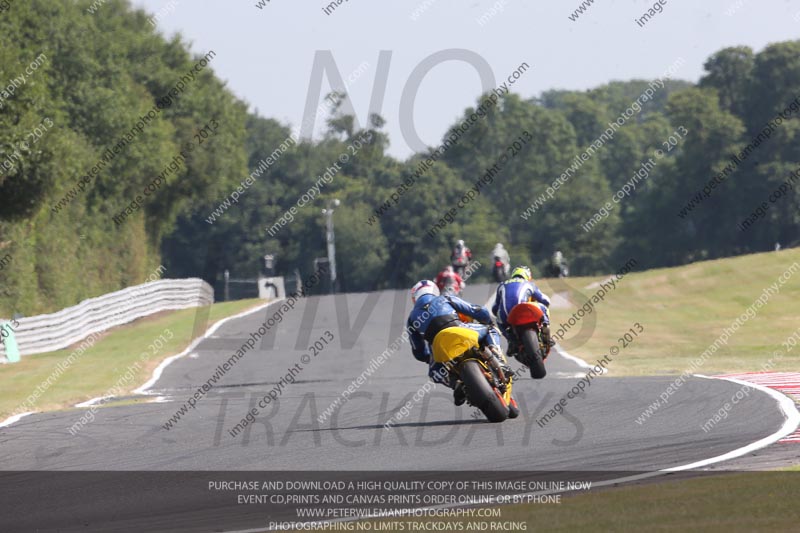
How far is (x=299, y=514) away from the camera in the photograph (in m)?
7.68

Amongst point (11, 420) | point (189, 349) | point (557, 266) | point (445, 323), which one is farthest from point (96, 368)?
point (557, 266)

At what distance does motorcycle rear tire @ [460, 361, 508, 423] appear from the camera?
11242mm

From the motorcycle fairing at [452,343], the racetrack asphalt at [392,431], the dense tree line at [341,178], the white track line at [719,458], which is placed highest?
the dense tree line at [341,178]

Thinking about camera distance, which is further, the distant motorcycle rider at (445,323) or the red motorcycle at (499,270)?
the red motorcycle at (499,270)

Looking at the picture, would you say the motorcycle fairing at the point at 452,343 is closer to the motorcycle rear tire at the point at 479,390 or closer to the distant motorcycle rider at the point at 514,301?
the motorcycle rear tire at the point at 479,390

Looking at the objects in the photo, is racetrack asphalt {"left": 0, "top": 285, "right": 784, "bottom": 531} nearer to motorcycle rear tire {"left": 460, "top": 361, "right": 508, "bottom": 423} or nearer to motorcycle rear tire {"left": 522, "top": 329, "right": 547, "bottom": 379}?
motorcycle rear tire {"left": 460, "top": 361, "right": 508, "bottom": 423}

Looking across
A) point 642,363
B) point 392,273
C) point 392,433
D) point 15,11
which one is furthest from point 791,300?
point 392,273

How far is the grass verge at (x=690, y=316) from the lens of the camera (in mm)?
22625

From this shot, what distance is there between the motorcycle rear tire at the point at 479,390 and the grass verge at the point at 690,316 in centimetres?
785

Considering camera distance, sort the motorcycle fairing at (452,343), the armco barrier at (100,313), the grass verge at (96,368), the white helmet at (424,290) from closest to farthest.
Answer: the motorcycle fairing at (452,343) < the white helmet at (424,290) < the grass verge at (96,368) < the armco barrier at (100,313)

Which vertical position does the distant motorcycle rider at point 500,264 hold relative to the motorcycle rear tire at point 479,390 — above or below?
above

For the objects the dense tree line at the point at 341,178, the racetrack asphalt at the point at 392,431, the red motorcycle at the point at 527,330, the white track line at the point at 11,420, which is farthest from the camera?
the dense tree line at the point at 341,178

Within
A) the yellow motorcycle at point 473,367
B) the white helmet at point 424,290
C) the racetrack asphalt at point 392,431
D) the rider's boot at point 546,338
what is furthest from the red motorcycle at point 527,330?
the yellow motorcycle at point 473,367

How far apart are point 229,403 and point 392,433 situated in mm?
4670
